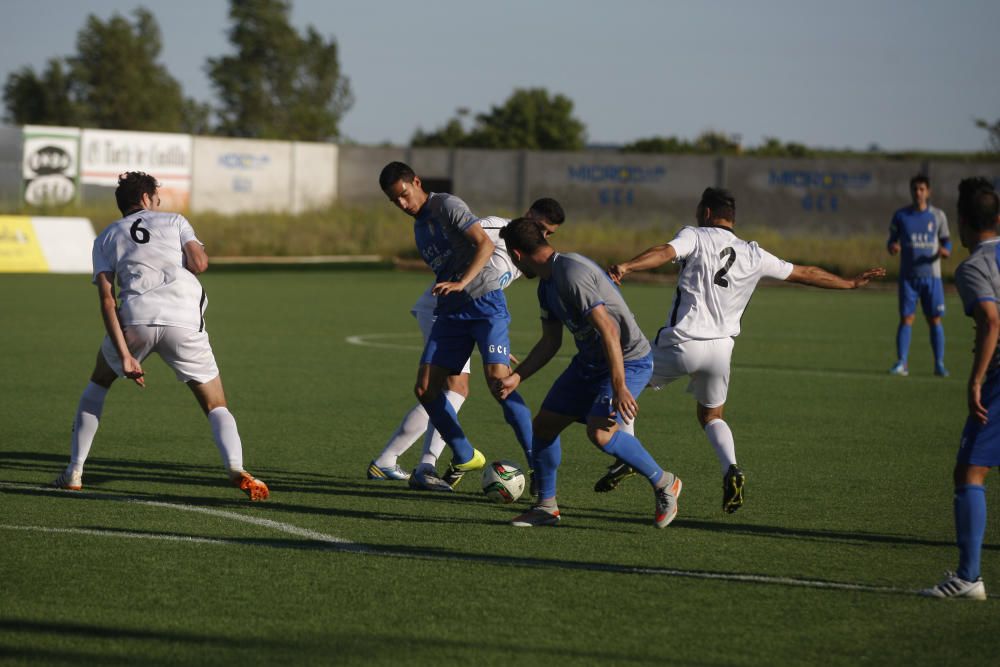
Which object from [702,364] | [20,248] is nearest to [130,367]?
[702,364]

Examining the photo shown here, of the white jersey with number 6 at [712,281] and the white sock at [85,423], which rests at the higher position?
the white jersey with number 6 at [712,281]

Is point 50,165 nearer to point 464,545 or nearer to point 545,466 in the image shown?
point 545,466

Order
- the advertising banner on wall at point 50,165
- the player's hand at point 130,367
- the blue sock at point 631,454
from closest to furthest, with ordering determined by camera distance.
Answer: the blue sock at point 631,454, the player's hand at point 130,367, the advertising banner on wall at point 50,165

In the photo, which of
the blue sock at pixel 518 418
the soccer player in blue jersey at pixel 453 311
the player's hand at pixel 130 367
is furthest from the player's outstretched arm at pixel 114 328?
the blue sock at pixel 518 418

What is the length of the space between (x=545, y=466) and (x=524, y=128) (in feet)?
273

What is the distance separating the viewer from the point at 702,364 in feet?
28.1

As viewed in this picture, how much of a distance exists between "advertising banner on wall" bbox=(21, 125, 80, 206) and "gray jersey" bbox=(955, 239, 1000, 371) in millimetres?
A: 45584

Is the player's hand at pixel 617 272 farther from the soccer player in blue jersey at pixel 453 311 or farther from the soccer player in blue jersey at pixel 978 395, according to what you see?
the soccer player in blue jersey at pixel 978 395

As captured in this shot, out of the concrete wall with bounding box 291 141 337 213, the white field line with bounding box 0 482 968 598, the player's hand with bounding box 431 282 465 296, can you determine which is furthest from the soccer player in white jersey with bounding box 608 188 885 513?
the concrete wall with bounding box 291 141 337 213

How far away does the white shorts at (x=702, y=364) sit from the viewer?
28.0ft

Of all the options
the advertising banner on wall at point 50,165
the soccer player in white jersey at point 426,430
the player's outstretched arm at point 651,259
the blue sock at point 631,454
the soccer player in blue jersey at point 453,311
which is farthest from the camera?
the advertising banner on wall at point 50,165

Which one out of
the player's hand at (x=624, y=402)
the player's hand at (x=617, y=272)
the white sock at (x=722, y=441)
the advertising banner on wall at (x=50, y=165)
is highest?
the advertising banner on wall at (x=50, y=165)

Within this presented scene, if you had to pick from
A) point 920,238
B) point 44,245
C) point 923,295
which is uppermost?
point 920,238

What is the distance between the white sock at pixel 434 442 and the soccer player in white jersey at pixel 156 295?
A: 4.25 ft
